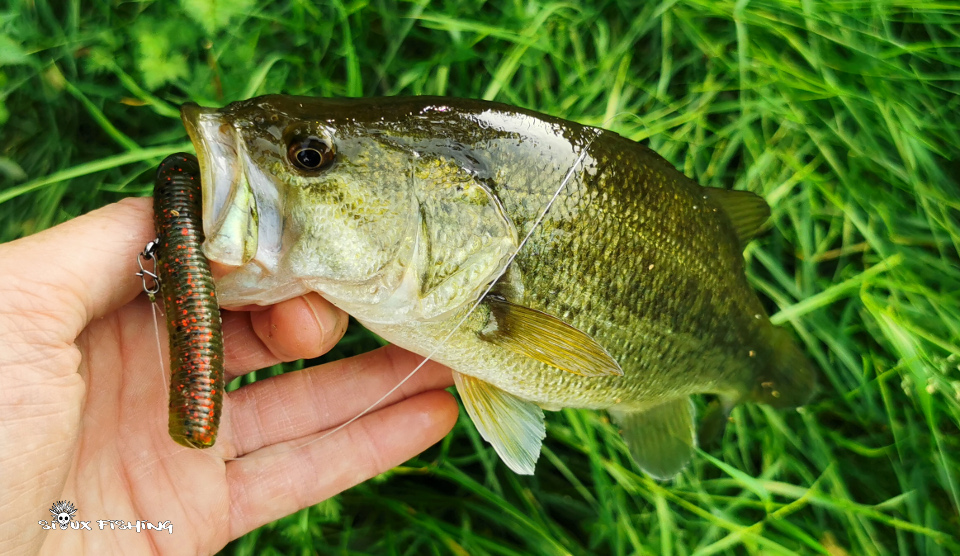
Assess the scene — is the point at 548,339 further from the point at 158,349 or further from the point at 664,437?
the point at 158,349

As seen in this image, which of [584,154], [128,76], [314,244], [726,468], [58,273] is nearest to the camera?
[314,244]

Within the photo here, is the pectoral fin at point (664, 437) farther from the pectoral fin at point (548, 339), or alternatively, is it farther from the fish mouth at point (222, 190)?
the fish mouth at point (222, 190)

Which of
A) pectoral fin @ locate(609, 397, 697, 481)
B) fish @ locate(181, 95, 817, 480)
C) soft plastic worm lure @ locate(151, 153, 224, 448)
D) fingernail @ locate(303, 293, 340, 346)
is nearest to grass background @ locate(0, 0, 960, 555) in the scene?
pectoral fin @ locate(609, 397, 697, 481)

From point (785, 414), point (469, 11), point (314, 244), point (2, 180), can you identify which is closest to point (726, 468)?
point (785, 414)

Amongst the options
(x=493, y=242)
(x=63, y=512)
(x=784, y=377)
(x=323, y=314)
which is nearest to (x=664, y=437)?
(x=784, y=377)

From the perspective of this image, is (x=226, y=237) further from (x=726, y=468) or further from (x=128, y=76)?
(x=726, y=468)

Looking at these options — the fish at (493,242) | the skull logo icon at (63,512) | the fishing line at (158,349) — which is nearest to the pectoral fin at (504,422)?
the fish at (493,242)

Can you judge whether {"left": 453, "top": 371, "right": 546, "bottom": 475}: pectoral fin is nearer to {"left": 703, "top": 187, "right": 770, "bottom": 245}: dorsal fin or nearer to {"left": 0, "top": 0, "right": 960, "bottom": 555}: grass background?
{"left": 0, "top": 0, "right": 960, "bottom": 555}: grass background

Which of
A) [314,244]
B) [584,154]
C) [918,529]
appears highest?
[584,154]
